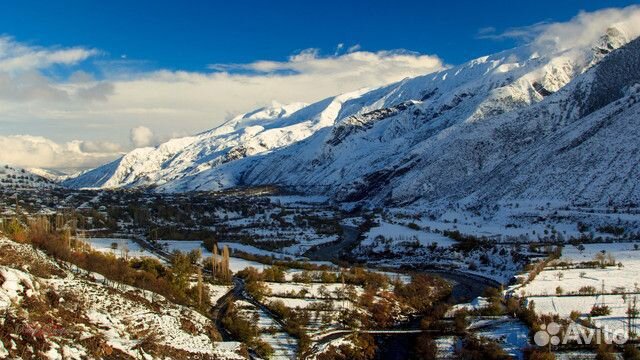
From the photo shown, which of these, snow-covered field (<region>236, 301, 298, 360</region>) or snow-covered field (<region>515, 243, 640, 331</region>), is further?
snow-covered field (<region>515, 243, 640, 331</region>)

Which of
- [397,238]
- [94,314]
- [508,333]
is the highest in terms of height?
[94,314]

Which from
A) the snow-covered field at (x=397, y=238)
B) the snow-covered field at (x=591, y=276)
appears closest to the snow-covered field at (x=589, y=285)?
the snow-covered field at (x=591, y=276)

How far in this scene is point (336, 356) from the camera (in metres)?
42.1

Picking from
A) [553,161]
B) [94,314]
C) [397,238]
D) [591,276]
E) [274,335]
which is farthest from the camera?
[553,161]

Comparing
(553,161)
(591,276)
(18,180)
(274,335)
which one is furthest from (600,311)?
(18,180)

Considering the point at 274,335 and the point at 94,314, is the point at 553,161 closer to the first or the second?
the point at 274,335

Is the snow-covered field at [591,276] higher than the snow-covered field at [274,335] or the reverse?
higher

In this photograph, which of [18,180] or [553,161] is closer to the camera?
[553,161]

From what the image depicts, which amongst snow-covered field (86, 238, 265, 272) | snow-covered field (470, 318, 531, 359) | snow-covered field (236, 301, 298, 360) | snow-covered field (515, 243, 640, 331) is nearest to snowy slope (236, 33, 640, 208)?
snow-covered field (515, 243, 640, 331)

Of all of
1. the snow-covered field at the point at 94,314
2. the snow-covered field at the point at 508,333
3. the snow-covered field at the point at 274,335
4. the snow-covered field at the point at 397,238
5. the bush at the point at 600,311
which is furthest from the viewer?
the snow-covered field at the point at 397,238

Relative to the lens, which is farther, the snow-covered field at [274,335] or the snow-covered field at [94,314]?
the snow-covered field at [274,335]

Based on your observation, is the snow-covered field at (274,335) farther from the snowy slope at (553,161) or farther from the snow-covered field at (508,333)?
the snowy slope at (553,161)

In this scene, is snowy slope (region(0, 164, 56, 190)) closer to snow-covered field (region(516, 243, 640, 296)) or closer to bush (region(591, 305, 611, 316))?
snow-covered field (region(516, 243, 640, 296))

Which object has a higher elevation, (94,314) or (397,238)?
(94,314)
